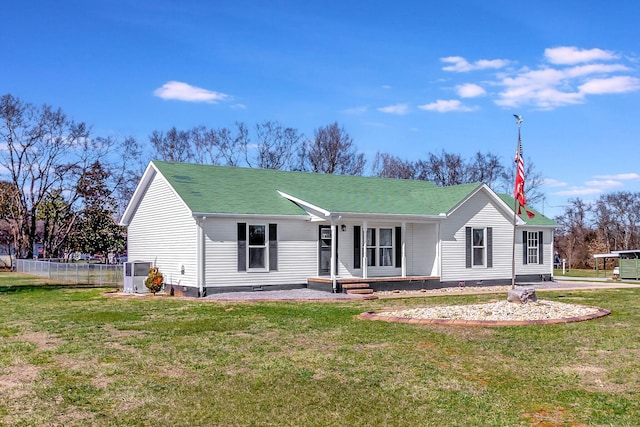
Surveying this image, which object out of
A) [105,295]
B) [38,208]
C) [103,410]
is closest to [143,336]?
[103,410]

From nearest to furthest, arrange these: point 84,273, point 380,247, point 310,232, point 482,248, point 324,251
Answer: point 310,232, point 324,251, point 380,247, point 482,248, point 84,273

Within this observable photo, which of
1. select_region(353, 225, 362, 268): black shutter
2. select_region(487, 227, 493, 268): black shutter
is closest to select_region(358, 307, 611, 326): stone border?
select_region(353, 225, 362, 268): black shutter

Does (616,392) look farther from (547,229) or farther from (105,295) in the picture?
(547,229)

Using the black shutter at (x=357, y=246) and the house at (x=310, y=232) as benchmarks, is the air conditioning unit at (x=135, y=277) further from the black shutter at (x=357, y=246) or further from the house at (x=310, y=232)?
the black shutter at (x=357, y=246)

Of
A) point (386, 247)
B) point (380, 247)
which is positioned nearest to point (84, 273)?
point (380, 247)

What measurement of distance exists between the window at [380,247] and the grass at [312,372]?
10323 mm

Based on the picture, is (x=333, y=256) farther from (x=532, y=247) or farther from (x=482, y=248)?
(x=532, y=247)

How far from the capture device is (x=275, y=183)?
2561 centimetres

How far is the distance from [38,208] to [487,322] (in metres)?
46.4

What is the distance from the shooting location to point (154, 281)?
873 inches

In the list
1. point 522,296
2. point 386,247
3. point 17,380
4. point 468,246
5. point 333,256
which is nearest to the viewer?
point 17,380

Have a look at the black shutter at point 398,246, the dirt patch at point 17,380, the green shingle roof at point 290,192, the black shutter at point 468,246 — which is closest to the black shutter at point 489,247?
the black shutter at point 468,246

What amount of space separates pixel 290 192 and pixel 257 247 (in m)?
3.36

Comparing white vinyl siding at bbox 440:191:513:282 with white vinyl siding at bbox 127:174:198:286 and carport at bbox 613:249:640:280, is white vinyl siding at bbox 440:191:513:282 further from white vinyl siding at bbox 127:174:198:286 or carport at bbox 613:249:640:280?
white vinyl siding at bbox 127:174:198:286
